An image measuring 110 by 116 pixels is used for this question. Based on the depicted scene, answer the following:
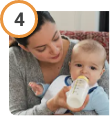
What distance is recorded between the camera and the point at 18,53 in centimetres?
122

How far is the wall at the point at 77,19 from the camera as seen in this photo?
233 centimetres

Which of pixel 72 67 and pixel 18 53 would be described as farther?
pixel 18 53

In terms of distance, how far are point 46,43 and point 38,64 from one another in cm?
22

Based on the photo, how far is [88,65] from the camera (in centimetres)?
108

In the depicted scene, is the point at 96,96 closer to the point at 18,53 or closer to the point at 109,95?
the point at 109,95

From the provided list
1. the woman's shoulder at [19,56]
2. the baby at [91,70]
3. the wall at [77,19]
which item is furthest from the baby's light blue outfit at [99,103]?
the wall at [77,19]

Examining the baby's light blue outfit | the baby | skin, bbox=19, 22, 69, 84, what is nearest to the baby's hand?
the baby

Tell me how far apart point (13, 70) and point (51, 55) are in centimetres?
25

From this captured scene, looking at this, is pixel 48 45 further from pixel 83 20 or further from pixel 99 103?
pixel 83 20

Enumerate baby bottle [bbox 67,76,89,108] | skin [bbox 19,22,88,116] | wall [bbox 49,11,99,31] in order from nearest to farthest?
baby bottle [bbox 67,76,89,108]
skin [bbox 19,22,88,116]
wall [bbox 49,11,99,31]

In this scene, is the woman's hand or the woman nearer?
the woman's hand

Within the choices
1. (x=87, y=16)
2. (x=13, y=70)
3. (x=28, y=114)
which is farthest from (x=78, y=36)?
(x=28, y=114)

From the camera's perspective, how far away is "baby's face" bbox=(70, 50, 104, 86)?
106 centimetres

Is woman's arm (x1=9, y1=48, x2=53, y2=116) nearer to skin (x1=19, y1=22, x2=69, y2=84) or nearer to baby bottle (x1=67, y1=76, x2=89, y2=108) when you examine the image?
skin (x1=19, y1=22, x2=69, y2=84)
